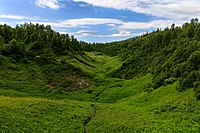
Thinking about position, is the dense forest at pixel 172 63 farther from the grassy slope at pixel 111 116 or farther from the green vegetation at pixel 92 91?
the grassy slope at pixel 111 116

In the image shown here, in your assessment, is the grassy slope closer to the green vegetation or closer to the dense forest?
the green vegetation

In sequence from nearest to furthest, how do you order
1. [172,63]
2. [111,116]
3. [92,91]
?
[111,116]
[172,63]
[92,91]

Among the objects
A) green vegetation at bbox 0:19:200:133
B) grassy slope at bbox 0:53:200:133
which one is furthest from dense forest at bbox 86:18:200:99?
grassy slope at bbox 0:53:200:133

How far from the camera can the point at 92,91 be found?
10200 cm

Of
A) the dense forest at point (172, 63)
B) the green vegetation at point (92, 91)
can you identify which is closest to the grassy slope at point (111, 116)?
the green vegetation at point (92, 91)

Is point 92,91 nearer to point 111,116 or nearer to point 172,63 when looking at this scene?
point 172,63

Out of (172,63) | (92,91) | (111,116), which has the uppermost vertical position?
(172,63)

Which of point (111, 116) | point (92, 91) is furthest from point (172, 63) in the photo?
point (111, 116)

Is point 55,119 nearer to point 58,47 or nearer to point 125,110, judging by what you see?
point 125,110

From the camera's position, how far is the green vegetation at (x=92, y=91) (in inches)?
1916

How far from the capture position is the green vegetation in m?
48.7

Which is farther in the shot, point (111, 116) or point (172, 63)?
point (172, 63)

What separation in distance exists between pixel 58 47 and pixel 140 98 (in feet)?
301

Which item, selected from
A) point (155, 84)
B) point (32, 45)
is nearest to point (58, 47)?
point (32, 45)
